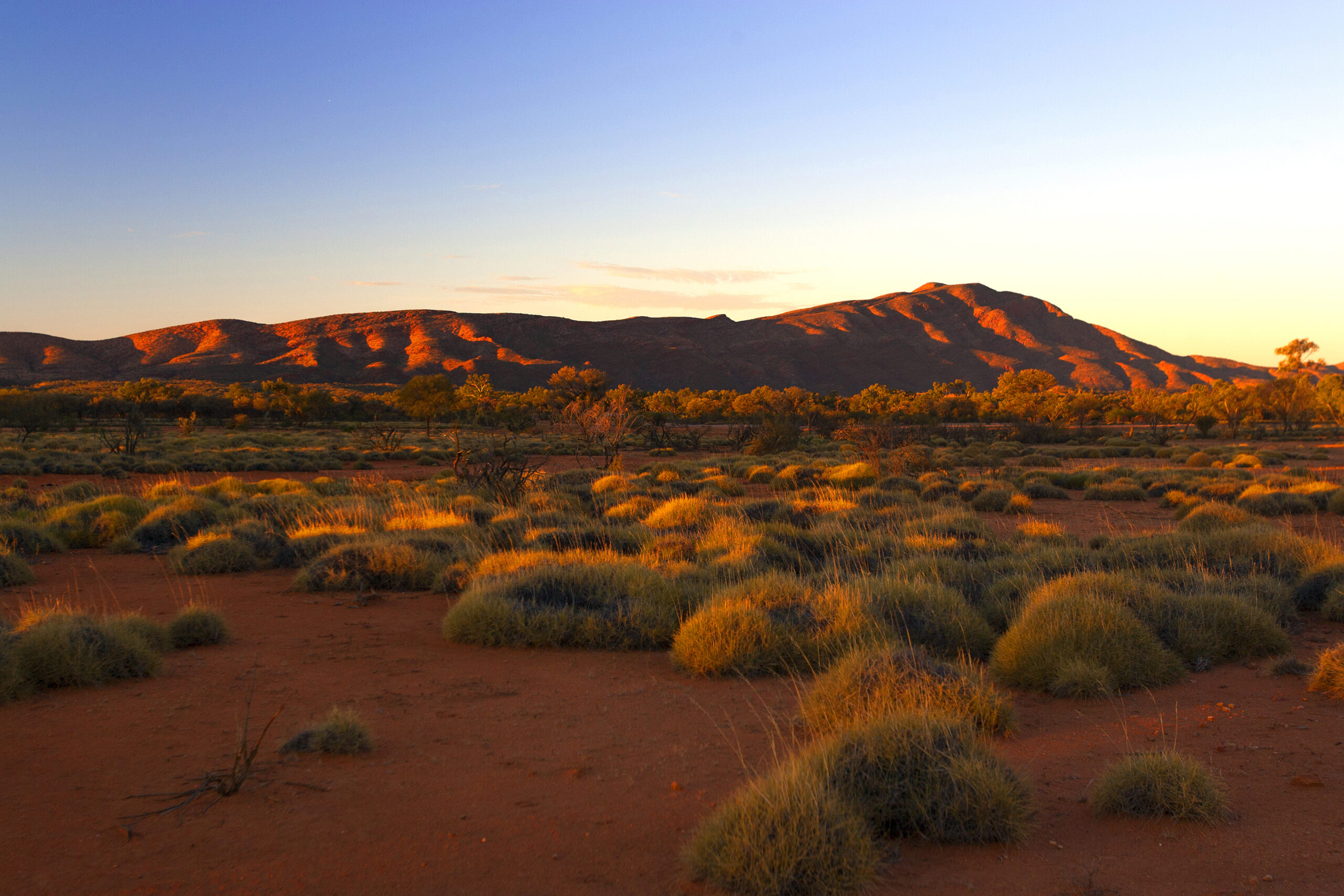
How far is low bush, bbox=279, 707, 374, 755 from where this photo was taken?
15.9 feet

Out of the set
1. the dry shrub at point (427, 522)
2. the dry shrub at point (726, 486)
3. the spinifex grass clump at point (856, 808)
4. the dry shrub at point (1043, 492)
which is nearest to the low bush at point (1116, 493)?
the dry shrub at point (1043, 492)

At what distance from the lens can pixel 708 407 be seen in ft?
250

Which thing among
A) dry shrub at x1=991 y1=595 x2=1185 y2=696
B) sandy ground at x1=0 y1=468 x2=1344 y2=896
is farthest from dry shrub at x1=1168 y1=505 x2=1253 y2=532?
dry shrub at x1=991 y1=595 x2=1185 y2=696

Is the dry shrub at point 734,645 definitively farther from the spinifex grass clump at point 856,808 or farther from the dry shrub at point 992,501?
the dry shrub at point 992,501

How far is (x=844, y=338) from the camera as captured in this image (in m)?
159

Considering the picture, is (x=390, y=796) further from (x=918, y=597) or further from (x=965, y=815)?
(x=918, y=597)

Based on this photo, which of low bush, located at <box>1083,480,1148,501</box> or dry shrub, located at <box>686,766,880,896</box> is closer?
dry shrub, located at <box>686,766,880,896</box>

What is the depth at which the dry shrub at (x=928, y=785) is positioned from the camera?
3811 mm

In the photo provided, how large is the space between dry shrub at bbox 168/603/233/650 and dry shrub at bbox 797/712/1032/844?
602 centimetres

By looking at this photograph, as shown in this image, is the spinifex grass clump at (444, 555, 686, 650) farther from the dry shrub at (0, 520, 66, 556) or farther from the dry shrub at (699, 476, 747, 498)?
the dry shrub at (699, 476, 747, 498)

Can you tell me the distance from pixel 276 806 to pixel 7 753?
200 cm

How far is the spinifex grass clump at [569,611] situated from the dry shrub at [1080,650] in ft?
10.1

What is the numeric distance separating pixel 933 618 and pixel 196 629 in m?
6.95

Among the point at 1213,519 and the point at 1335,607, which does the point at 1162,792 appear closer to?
the point at 1335,607
